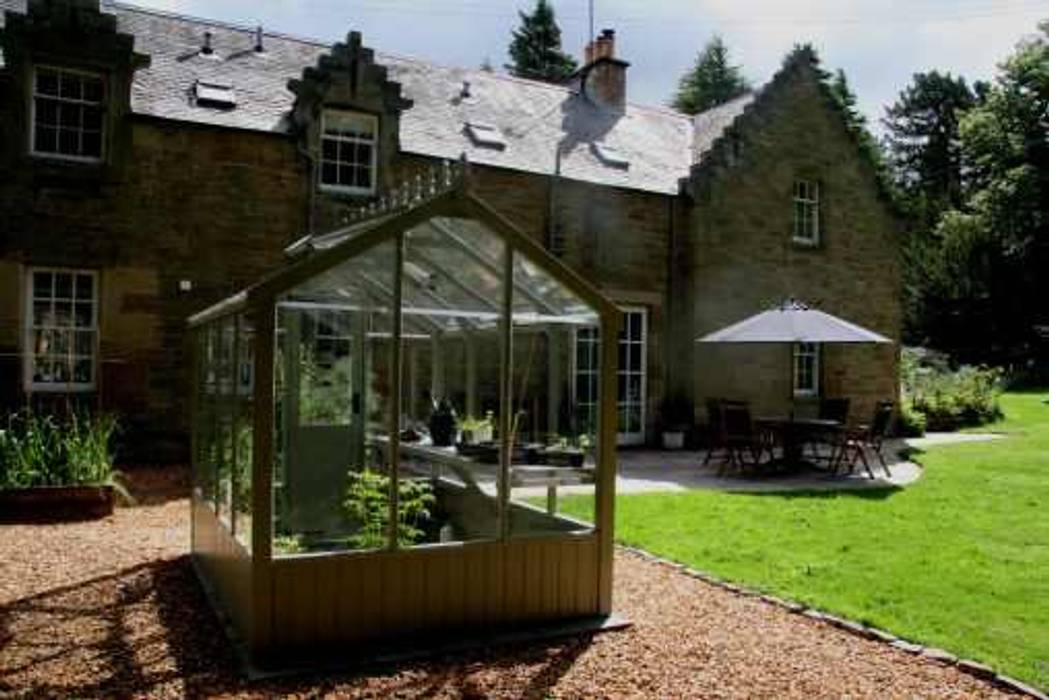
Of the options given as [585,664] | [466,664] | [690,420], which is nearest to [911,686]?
[585,664]

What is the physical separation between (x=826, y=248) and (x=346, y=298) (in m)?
14.8

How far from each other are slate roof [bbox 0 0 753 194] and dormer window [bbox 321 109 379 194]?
22.8 inches

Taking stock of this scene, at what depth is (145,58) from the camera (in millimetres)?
12664

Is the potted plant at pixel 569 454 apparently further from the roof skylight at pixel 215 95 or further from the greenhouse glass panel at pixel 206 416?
the roof skylight at pixel 215 95

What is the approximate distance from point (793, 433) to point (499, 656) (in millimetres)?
8450

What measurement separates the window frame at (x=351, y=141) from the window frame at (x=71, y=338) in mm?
3503

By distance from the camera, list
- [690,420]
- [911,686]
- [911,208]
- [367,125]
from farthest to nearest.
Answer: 1. [911,208]
2. [690,420]
3. [367,125]
4. [911,686]

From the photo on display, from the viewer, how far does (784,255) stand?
18297 mm

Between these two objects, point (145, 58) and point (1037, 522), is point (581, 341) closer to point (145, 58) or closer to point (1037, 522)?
point (1037, 522)

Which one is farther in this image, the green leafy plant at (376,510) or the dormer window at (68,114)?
the dormer window at (68,114)

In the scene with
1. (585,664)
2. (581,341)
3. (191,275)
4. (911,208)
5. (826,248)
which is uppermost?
(911,208)

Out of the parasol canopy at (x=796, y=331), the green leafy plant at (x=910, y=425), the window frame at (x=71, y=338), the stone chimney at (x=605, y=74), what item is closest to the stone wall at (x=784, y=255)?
the green leafy plant at (x=910, y=425)

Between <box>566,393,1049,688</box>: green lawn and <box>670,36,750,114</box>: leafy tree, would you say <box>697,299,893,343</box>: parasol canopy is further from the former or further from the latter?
<box>670,36,750,114</box>: leafy tree

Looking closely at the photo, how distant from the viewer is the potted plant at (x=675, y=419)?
16.5 meters
